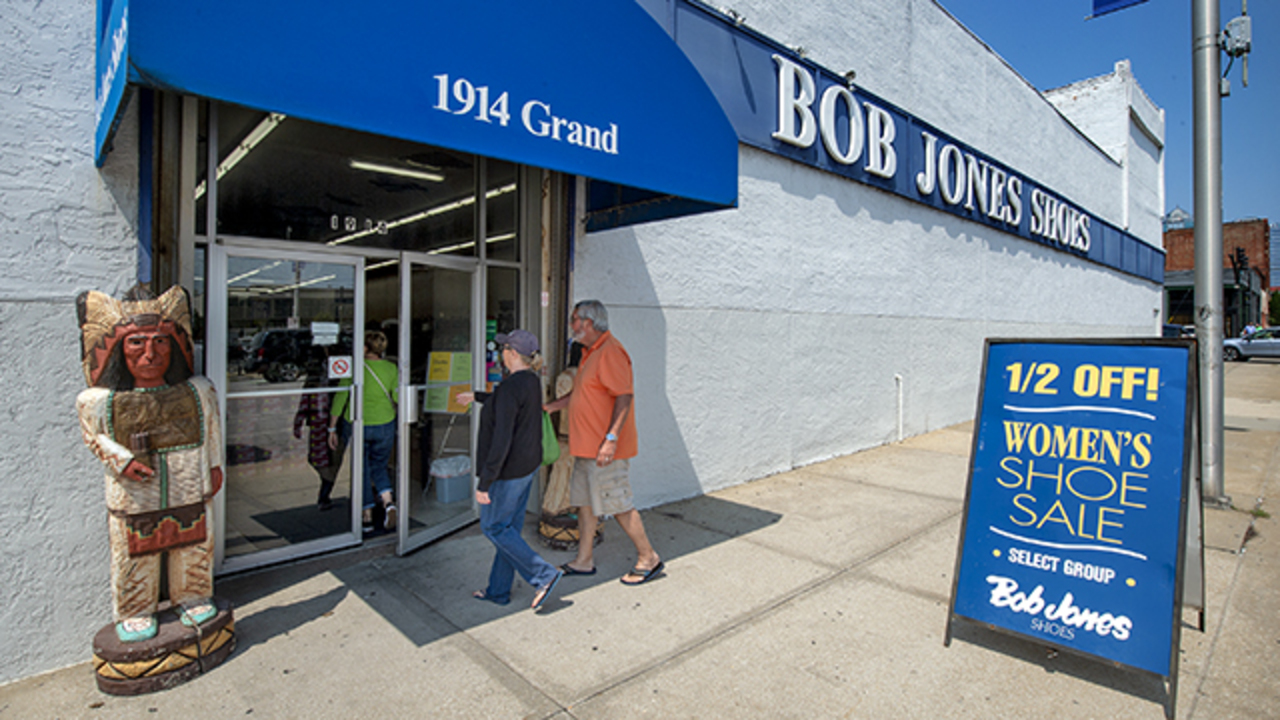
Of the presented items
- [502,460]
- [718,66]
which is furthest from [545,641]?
[718,66]

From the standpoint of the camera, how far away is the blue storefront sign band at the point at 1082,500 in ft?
9.89

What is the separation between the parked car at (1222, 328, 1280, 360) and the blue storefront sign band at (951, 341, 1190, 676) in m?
34.6

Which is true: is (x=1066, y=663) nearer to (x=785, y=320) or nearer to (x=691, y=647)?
(x=691, y=647)

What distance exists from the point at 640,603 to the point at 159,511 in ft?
8.28

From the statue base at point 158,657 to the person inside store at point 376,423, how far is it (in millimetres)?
1842

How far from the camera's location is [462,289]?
5.32 meters

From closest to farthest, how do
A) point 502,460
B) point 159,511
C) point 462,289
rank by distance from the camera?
point 159,511 < point 502,460 < point 462,289

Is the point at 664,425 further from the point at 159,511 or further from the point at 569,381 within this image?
the point at 159,511

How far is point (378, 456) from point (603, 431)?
203cm

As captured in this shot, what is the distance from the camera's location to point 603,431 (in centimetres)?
414

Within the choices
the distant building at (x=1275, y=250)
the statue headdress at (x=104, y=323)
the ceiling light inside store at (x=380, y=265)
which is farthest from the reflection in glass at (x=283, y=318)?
the distant building at (x=1275, y=250)

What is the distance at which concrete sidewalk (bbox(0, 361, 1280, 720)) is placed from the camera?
2904 millimetres

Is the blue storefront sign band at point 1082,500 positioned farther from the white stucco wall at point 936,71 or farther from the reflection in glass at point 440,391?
the white stucco wall at point 936,71

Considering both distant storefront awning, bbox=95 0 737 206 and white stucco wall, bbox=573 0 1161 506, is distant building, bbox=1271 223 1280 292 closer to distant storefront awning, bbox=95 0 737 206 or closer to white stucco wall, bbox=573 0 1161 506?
white stucco wall, bbox=573 0 1161 506
